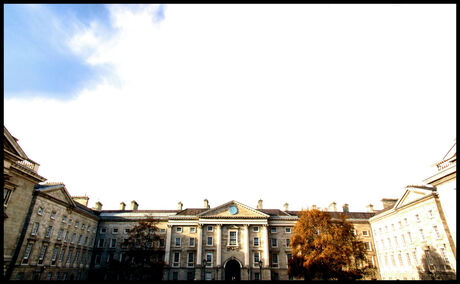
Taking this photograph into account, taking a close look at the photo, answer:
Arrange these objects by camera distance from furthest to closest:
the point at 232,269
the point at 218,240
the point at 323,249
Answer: the point at 218,240, the point at 232,269, the point at 323,249

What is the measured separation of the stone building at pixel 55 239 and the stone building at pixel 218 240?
182 inches

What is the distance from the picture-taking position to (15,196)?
90.1 feet

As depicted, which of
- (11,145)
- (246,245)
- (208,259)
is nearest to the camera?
(11,145)

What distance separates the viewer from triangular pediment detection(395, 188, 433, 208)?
33.2m

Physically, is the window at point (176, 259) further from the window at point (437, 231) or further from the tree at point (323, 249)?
the window at point (437, 231)

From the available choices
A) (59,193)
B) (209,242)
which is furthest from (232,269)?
(59,193)

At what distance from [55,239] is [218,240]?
24270 mm

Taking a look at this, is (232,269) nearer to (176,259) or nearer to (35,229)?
(176,259)

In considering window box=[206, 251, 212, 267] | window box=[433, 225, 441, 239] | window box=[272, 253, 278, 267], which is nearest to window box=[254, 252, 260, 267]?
window box=[272, 253, 278, 267]

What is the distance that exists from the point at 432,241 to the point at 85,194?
2183 inches

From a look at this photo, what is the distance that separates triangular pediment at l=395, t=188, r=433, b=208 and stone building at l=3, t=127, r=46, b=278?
1819 inches

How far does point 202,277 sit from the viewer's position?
41.2 meters

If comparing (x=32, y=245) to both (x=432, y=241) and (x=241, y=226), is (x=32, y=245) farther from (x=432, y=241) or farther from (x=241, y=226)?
(x=432, y=241)

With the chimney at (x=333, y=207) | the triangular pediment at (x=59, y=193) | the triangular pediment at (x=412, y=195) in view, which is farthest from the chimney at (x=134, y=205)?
the triangular pediment at (x=412, y=195)
